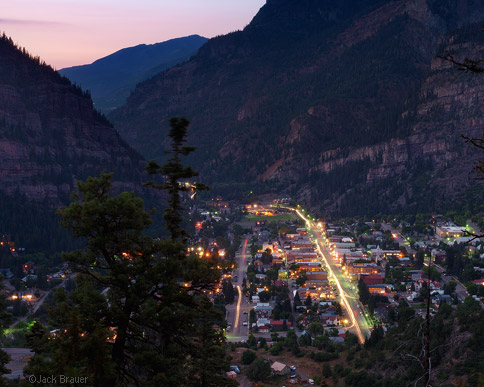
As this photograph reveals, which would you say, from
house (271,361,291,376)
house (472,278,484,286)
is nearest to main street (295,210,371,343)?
house (271,361,291,376)

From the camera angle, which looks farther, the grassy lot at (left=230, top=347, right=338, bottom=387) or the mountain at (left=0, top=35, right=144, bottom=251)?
the mountain at (left=0, top=35, right=144, bottom=251)

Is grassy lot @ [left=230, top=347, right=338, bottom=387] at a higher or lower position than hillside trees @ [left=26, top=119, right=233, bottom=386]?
lower

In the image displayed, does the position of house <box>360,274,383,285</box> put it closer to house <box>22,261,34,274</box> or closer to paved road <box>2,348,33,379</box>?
paved road <box>2,348,33,379</box>

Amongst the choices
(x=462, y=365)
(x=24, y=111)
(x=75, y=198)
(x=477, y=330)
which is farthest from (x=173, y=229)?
(x=24, y=111)

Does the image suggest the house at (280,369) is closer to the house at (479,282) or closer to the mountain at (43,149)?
the house at (479,282)

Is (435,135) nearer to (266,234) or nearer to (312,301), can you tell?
(266,234)

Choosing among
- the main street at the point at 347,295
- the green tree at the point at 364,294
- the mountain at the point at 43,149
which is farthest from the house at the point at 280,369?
the mountain at the point at 43,149

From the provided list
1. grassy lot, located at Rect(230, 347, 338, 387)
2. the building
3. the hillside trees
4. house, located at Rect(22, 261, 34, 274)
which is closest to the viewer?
the hillside trees
